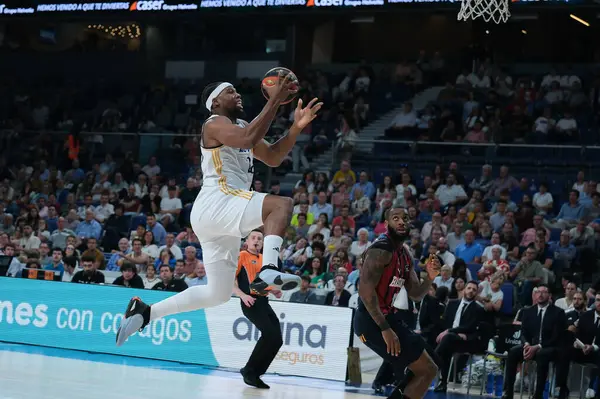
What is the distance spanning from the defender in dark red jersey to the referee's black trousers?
2348mm

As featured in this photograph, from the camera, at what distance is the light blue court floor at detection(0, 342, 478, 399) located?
8367 millimetres

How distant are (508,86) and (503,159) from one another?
315 centimetres

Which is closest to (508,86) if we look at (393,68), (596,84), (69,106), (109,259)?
(596,84)

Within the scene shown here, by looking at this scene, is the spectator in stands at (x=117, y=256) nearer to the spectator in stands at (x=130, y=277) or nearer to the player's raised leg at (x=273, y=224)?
the spectator in stands at (x=130, y=277)

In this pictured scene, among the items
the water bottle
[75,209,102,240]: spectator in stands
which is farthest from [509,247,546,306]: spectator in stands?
[75,209,102,240]: spectator in stands

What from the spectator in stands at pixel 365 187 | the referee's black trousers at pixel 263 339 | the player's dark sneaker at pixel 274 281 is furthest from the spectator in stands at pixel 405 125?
the player's dark sneaker at pixel 274 281

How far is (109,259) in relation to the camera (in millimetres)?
17922

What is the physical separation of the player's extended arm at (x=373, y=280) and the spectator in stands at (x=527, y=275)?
6.64m

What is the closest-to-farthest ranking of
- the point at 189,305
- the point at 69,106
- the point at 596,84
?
1. the point at 189,305
2. the point at 596,84
3. the point at 69,106

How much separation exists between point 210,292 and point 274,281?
1.18 m

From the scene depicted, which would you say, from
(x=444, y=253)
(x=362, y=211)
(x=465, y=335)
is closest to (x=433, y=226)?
(x=444, y=253)

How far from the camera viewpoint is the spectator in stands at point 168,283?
47.5 feet

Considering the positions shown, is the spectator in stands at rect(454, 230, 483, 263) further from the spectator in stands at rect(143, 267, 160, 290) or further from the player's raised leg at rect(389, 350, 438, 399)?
the player's raised leg at rect(389, 350, 438, 399)

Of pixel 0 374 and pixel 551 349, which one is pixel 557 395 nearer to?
pixel 551 349
